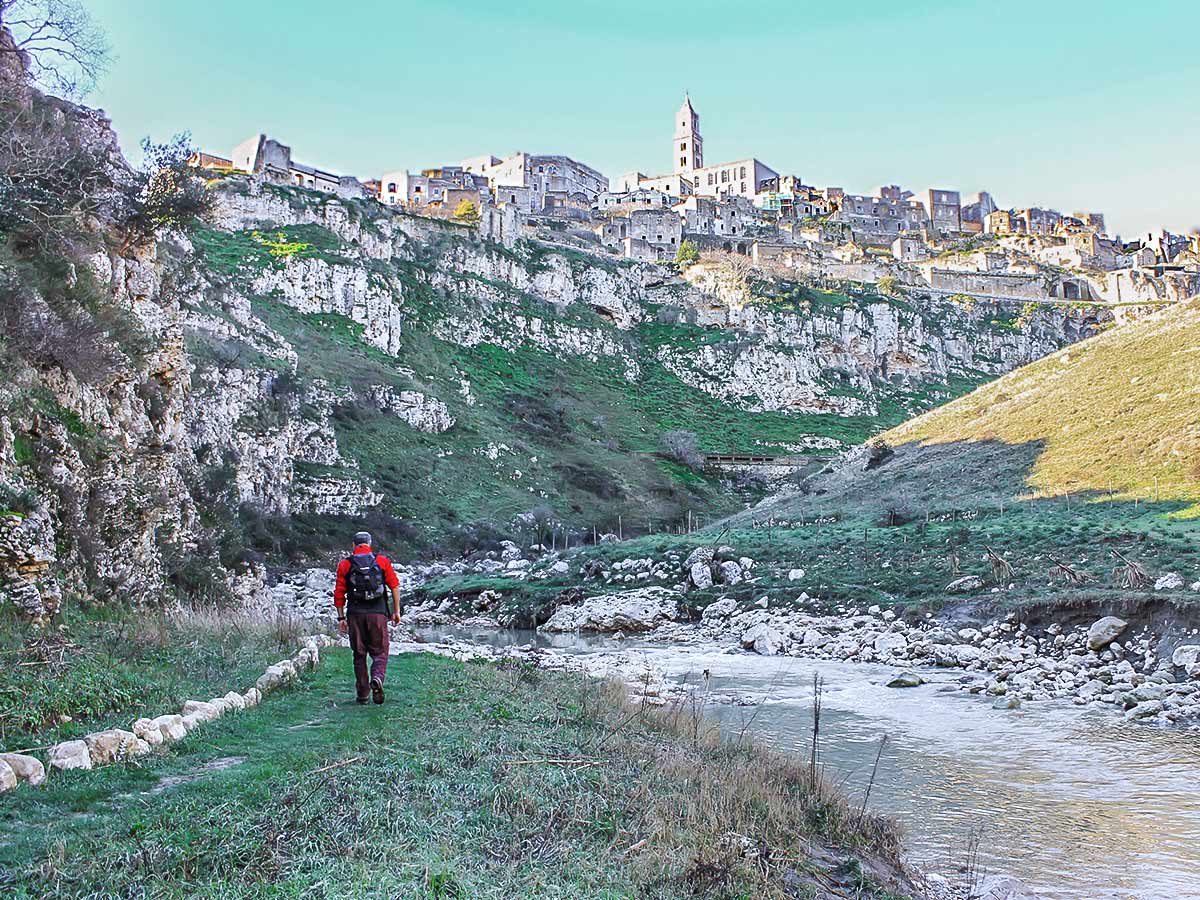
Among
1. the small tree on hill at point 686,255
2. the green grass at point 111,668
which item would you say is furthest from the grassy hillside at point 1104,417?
the small tree on hill at point 686,255

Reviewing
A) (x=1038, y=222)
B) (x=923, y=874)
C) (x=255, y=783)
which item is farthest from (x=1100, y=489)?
(x=1038, y=222)

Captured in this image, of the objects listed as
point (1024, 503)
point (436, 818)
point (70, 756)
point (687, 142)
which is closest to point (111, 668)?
point (70, 756)

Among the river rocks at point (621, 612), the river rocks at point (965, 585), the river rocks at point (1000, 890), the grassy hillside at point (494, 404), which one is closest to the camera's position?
the river rocks at point (1000, 890)

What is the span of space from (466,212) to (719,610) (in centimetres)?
6829

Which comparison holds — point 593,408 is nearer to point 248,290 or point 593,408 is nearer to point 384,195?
point 248,290

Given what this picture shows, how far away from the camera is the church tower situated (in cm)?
13812

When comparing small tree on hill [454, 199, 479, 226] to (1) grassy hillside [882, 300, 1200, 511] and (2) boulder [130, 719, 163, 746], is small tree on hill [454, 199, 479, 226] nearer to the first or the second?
(1) grassy hillside [882, 300, 1200, 511]

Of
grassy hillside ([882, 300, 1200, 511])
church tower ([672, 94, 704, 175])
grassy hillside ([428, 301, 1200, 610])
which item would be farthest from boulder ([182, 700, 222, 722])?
church tower ([672, 94, 704, 175])

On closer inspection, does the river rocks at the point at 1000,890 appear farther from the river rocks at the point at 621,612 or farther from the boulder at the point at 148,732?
the river rocks at the point at 621,612

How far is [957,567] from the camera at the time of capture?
20.7 m

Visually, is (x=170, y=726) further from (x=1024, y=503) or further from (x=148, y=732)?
(x=1024, y=503)

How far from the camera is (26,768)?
4.96 m

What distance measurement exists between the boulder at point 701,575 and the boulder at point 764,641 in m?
4.83

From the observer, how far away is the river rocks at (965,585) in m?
19.5
